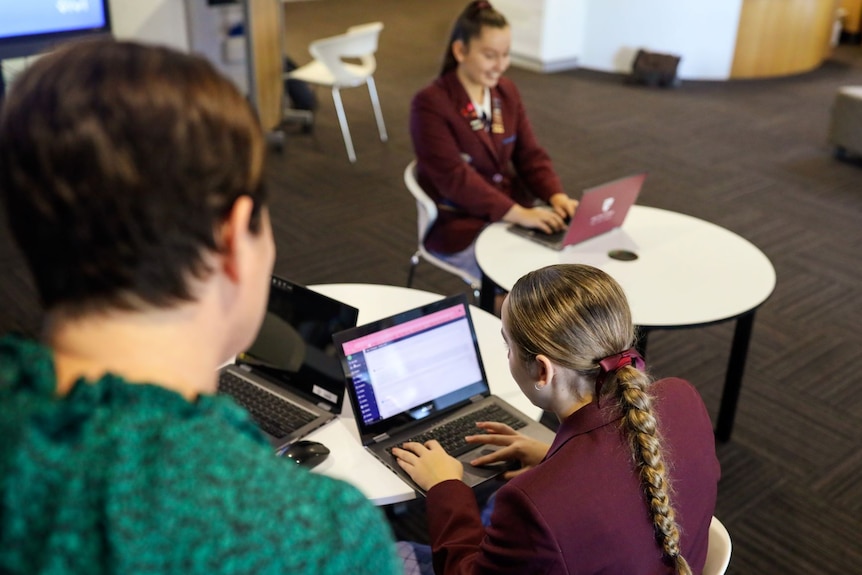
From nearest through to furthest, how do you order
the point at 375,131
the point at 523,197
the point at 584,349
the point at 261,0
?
1. the point at 584,349
2. the point at 523,197
3. the point at 261,0
4. the point at 375,131

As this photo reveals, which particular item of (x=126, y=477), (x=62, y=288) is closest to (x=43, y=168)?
(x=62, y=288)

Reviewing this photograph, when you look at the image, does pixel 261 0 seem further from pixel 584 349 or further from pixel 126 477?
pixel 126 477

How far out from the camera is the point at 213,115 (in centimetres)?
57

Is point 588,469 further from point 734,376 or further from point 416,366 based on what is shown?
point 734,376

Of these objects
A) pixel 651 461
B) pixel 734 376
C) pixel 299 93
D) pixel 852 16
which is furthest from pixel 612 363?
pixel 852 16

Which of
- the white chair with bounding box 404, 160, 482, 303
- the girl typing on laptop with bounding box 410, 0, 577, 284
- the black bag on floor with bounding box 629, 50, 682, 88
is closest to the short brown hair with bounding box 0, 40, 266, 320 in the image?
the girl typing on laptop with bounding box 410, 0, 577, 284

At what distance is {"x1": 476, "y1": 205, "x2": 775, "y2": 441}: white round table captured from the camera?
85.0 inches

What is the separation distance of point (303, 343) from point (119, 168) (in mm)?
1213

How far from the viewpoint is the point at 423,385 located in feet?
5.51

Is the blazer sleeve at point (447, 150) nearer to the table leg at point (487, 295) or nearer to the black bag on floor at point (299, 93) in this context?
the table leg at point (487, 295)

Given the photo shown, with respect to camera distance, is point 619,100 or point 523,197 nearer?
point 523,197

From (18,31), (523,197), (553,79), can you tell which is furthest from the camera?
(553,79)

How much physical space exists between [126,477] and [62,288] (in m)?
0.14

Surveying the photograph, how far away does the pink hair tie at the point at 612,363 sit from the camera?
4.31ft
